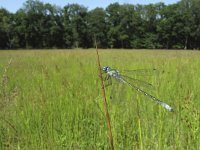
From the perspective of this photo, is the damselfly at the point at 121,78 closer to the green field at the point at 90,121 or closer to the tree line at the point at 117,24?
the green field at the point at 90,121

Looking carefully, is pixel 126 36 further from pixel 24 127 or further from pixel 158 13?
pixel 24 127

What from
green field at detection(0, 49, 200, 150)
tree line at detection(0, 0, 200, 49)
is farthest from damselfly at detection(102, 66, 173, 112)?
tree line at detection(0, 0, 200, 49)

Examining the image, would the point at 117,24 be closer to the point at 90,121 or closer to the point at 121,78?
the point at 90,121

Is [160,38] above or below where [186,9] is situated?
below

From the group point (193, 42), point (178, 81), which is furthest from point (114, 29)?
point (178, 81)

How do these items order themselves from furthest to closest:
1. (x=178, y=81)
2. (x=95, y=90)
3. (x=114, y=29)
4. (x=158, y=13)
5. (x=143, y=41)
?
(x=158, y=13) → (x=114, y=29) → (x=143, y=41) → (x=178, y=81) → (x=95, y=90)

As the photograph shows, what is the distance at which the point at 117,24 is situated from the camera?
52.9m

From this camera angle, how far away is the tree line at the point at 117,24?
44438mm

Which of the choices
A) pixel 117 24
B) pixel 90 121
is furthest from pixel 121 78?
pixel 117 24

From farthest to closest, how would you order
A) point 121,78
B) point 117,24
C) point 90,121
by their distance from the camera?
1. point 117,24
2. point 90,121
3. point 121,78

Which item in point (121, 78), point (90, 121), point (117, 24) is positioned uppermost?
point (117, 24)

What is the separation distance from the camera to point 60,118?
249 centimetres

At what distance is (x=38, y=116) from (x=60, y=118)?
19cm

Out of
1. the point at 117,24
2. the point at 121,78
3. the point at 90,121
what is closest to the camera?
the point at 121,78
